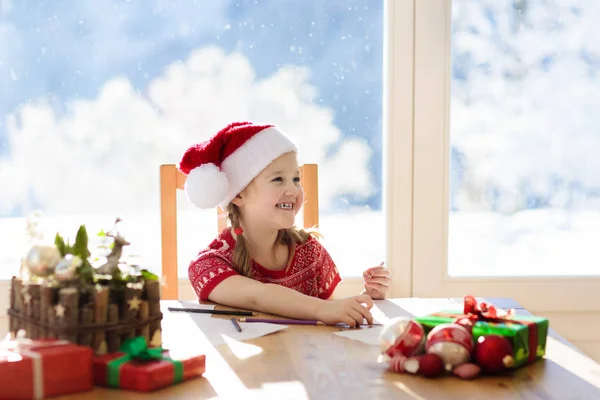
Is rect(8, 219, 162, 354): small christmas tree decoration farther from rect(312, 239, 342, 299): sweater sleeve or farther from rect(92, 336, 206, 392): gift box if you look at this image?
rect(312, 239, 342, 299): sweater sleeve

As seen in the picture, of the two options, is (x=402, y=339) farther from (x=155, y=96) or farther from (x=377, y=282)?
(x=155, y=96)

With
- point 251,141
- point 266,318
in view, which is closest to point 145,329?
point 266,318

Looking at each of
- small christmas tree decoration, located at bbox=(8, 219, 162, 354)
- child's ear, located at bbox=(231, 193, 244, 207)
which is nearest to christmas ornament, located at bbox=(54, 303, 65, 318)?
small christmas tree decoration, located at bbox=(8, 219, 162, 354)

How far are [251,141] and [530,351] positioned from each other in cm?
85

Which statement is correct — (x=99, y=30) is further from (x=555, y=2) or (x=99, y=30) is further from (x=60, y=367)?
(x=60, y=367)

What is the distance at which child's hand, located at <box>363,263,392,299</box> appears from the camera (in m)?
1.63

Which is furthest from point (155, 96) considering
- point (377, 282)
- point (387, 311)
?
point (387, 311)

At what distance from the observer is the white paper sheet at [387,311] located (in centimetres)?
125

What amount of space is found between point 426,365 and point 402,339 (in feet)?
0.21

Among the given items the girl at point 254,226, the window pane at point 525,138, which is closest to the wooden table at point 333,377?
the girl at point 254,226

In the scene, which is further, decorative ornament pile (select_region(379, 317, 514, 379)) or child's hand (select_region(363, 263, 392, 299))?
child's hand (select_region(363, 263, 392, 299))

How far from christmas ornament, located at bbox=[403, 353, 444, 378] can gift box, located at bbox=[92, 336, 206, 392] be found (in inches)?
11.4

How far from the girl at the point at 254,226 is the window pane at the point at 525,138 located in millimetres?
907

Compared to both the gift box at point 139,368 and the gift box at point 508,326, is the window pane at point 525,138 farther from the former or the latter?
the gift box at point 139,368
